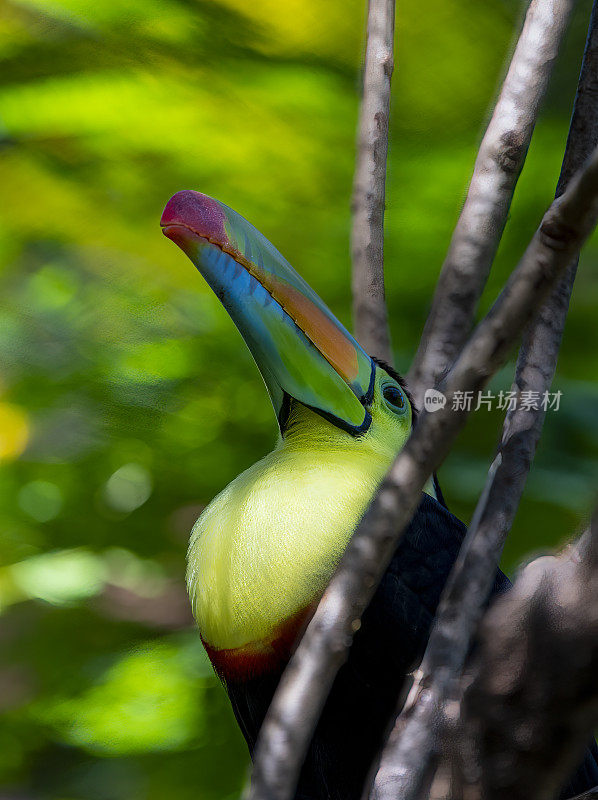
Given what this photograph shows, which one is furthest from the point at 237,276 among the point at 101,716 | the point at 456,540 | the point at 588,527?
the point at 101,716

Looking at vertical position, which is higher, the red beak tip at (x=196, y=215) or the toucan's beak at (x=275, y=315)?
the red beak tip at (x=196, y=215)

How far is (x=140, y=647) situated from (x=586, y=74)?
2421 millimetres

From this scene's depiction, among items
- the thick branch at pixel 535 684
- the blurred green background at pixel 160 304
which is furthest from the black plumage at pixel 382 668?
the blurred green background at pixel 160 304

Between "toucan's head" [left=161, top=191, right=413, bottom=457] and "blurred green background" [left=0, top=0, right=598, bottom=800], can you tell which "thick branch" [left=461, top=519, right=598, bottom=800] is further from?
A: "blurred green background" [left=0, top=0, right=598, bottom=800]

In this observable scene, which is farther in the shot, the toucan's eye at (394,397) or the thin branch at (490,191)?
the toucan's eye at (394,397)

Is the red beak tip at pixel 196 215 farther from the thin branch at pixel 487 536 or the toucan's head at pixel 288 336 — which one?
the thin branch at pixel 487 536

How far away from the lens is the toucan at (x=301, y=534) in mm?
1383

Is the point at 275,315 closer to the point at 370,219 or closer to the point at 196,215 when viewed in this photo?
the point at 196,215

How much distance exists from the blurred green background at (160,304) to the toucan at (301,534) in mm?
1501

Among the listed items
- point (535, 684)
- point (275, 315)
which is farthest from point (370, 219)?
point (535, 684)

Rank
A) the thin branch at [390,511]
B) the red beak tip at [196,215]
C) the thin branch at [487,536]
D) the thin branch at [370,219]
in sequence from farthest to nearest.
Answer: the thin branch at [370,219] → the red beak tip at [196,215] → the thin branch at [487,536] → the thin branch at [390,511]

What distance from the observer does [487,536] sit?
3.77 ft

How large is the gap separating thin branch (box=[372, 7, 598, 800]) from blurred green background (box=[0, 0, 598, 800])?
154cm

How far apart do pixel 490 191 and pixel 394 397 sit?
414 mm
